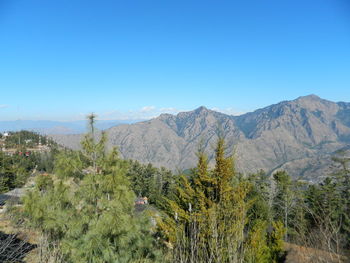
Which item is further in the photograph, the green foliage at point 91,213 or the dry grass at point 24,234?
Result: the green foliage at point 91,213

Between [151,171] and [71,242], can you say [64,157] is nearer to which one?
[71,242]

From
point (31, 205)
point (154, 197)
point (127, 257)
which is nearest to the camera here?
point (127, 257)

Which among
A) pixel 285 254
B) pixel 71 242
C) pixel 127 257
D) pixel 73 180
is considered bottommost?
pixel 285 254

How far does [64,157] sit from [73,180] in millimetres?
909

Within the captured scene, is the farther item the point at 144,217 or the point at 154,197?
the point at 154,197

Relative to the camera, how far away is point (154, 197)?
1580 inches

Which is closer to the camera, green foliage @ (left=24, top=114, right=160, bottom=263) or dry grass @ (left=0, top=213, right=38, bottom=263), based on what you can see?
dry grass @ (left=0, top=213, right=38, bottom=263)

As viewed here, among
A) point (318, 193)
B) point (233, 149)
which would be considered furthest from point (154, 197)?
point (233, 149)

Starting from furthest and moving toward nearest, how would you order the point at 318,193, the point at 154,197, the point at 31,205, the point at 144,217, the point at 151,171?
the point at 151,171 < the point at 154,197 < the point at 318,193 < the point at 31,205 < the point at 144,217

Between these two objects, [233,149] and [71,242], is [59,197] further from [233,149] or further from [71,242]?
[233,149]

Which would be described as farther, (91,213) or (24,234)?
(24,234)

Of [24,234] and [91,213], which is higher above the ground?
[91,213]

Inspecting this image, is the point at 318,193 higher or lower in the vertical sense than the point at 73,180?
lower

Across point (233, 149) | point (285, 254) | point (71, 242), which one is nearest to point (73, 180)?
point (71, 242)
